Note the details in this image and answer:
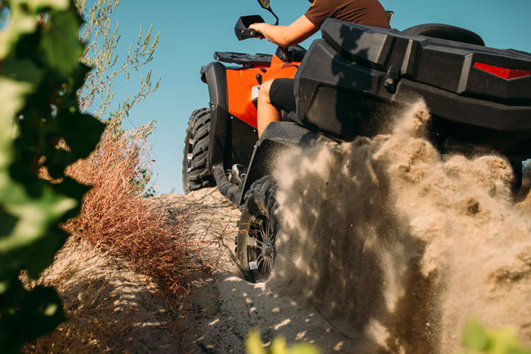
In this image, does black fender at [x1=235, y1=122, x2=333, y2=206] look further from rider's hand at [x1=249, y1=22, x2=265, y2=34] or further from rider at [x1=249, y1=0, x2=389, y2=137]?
rider's hand at [x1=249, y1=22, x2=265, y2=34]

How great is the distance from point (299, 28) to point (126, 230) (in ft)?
5.42

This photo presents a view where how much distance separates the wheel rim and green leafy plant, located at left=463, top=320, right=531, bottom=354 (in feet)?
6.87

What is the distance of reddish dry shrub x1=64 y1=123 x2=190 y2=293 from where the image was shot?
2559 mm

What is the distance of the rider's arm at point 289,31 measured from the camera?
8.58ft

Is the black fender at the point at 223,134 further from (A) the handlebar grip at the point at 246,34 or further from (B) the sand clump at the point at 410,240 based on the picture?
(B) the sand clump at the point at 410,240

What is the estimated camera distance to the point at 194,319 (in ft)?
8.04

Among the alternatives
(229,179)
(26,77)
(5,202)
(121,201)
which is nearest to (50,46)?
(26,77)

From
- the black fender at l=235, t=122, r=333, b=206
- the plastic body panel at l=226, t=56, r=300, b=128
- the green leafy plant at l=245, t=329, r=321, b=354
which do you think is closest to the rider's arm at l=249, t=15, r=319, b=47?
the black fender at l=235, t=122, r=333, b=206

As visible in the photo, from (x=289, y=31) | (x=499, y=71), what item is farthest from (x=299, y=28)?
(x=499, y=71)

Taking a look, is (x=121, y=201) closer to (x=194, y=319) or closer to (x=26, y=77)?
(x=194, y=319)

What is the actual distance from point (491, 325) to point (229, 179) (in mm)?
2817

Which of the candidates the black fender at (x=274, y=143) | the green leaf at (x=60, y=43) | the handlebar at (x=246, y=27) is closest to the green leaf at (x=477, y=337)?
the green leaf at (x=60, y=43)

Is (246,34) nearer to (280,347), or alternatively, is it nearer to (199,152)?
(199,152)

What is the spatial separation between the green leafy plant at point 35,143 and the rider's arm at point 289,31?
2045mm
